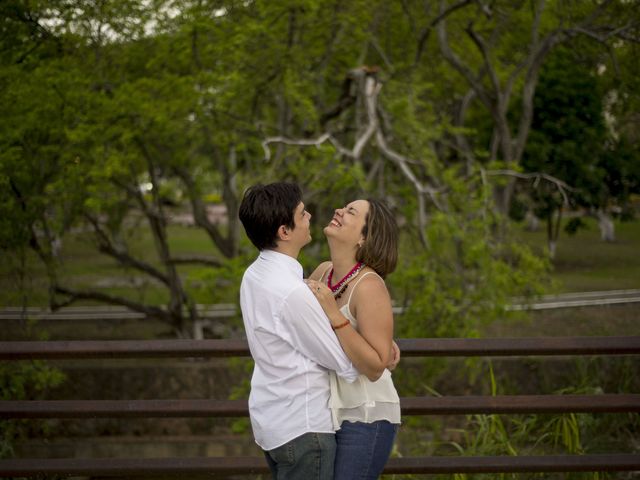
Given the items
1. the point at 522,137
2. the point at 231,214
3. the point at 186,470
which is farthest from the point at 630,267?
the point at 186,470

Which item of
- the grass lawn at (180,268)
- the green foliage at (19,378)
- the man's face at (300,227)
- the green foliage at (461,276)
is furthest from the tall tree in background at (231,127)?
the man's face at (300,227)

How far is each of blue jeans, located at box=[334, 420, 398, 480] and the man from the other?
0.17 ft

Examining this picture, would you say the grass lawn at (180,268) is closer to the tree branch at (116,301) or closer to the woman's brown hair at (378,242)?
the tree branch at (116,301)

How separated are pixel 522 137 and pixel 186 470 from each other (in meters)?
13.4

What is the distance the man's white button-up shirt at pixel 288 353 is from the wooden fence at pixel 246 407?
1.20 metres

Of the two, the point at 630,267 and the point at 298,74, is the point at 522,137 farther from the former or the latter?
the point at 630,267

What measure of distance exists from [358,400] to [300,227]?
65cm

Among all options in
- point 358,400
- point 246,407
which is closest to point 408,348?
point 246,407

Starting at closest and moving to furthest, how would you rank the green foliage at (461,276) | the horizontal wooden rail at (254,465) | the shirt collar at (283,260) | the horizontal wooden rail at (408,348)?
the shirt collar at (283,260) < the horizontal wooden rail at (408,348) < the horizontal wooden rail at (254,465) < the green foliage at (461,276)

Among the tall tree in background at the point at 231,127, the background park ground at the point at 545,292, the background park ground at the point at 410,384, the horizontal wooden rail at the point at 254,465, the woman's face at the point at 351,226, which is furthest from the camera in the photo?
the background park ground at the point at 545,292

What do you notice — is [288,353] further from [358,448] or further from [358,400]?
[358,448]

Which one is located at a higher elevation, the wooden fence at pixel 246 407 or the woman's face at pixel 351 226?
the woman's face at pixel 351 226

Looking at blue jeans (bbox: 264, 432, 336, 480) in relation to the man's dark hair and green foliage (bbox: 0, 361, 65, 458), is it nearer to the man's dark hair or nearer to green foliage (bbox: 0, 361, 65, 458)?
the man's dark hair

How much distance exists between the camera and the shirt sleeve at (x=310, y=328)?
317cm
